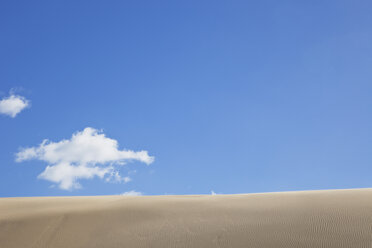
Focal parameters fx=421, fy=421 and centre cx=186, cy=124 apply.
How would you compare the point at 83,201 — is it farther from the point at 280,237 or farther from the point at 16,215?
the point at 280,237

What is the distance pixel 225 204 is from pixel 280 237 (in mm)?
3582

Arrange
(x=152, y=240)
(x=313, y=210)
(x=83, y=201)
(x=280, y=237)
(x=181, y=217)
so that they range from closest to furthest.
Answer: (x=280, y=237) → (x=152, y=240) → (x=313, y=210) → (x=181, y=217) → (x=83, y=201)

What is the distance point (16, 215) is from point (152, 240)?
497cm

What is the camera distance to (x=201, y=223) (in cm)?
1061

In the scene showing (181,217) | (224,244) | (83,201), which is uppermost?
(83,201)

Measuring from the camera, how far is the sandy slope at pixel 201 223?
9.14m

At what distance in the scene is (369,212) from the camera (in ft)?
32.8

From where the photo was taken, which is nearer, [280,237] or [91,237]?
[280,237]

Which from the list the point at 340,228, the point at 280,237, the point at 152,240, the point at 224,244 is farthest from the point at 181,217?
the point at 340,228

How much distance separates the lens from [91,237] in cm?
1045

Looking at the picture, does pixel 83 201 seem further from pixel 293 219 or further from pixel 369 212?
pixel 369 212

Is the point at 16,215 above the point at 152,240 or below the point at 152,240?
above

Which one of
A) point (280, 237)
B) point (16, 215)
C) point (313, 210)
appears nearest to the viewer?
point (280, 237)

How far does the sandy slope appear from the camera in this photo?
9.14 meters
